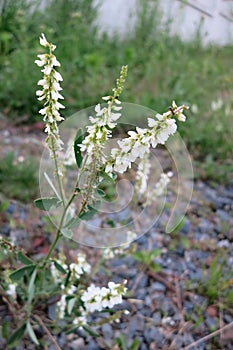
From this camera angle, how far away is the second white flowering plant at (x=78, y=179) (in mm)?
960

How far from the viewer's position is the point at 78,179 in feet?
3.68

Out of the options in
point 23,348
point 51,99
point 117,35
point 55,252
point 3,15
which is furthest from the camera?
point 117,35

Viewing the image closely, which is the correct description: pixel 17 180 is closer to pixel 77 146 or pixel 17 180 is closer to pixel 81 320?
pixel 81 320

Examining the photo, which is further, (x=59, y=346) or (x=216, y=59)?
(x=216, y=59)

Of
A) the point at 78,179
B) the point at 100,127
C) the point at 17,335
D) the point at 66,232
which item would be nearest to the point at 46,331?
the point at 17,335

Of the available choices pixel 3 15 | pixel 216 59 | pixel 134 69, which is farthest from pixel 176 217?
pixel 216 59

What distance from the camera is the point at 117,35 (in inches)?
150

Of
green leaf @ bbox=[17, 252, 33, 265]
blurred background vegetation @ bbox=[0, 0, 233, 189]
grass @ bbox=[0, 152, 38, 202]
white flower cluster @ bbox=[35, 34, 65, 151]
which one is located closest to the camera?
white flower cluster @ bbox=[35, 34, 65, 151]

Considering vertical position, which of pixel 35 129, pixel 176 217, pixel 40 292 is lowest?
pixel 40 292

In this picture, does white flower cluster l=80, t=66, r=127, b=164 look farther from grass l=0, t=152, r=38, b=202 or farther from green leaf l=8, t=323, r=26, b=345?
grass l=0, t=152, r=38, b=202

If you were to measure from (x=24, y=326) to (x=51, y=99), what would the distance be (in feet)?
2.35

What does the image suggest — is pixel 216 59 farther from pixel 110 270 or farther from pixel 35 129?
pixel 110 270

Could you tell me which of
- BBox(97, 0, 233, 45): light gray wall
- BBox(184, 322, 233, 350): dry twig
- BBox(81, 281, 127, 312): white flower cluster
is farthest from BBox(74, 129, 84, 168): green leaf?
BBox(97, 0, 233, 45): light gray wall

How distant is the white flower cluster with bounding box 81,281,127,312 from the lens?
1227mm
